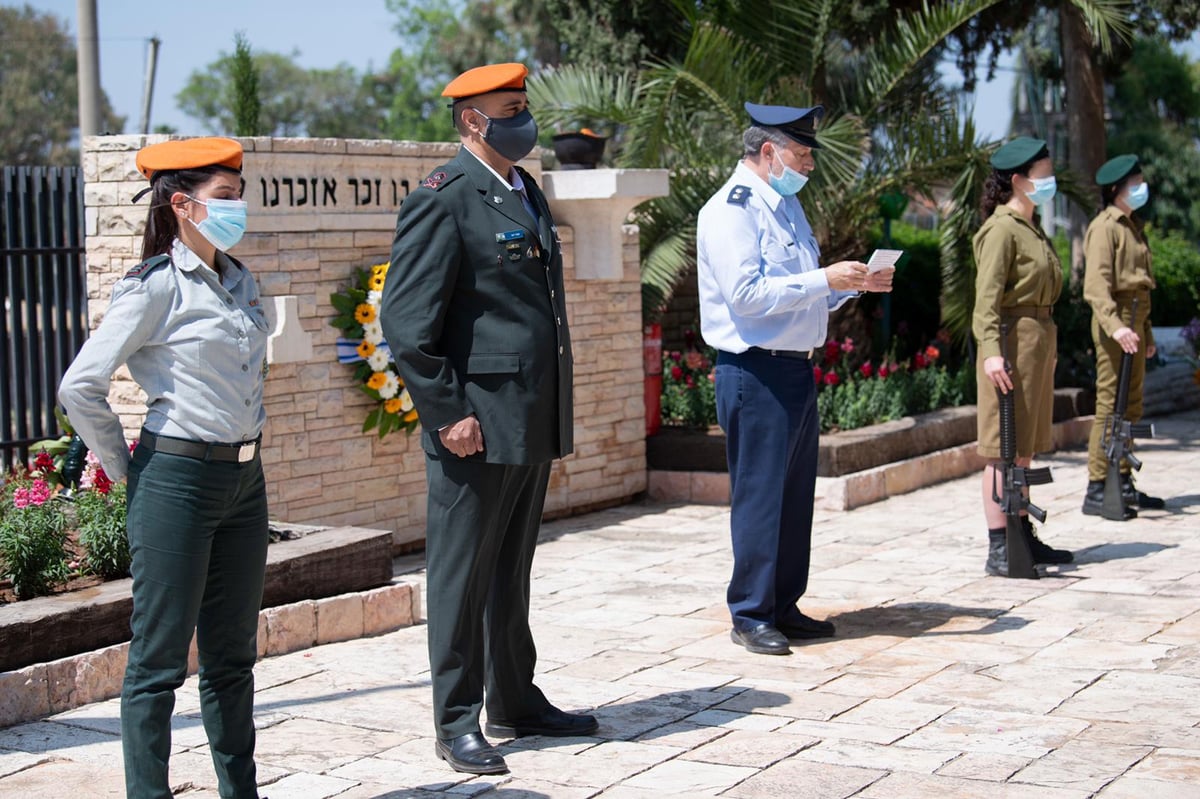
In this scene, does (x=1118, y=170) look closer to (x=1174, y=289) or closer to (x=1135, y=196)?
(x=1135, y=196)

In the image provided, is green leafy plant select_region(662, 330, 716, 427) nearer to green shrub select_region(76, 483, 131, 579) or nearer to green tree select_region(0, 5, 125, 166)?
green shrub select_region(76, 483, 131, 579)

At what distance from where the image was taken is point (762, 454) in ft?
20.2

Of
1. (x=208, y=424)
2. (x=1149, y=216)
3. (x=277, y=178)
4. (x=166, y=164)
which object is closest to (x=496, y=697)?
(x=208, y=424)

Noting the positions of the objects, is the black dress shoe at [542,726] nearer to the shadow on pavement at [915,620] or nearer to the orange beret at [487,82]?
the shadow on pavement at [915,620]

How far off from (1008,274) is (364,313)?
3305 mm

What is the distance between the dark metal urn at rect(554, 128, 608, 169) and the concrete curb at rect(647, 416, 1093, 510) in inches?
85.1

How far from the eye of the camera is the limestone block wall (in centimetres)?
757

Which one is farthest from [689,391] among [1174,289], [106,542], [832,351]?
[1174,289]

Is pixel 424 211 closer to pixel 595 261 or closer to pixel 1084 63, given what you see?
pixel 595 261

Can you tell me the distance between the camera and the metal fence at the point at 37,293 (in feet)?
27.7

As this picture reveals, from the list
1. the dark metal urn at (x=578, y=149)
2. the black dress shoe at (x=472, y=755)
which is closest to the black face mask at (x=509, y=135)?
the black dress shoe at (x=472, y=755)

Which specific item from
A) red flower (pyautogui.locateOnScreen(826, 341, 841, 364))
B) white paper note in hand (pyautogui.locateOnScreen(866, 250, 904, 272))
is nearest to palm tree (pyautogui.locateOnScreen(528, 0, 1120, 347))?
red flower (pyautogui.locateOnScreen(826, 341, 841, 364))

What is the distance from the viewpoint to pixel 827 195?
11.5 metres

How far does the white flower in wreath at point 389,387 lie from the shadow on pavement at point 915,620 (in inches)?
110
